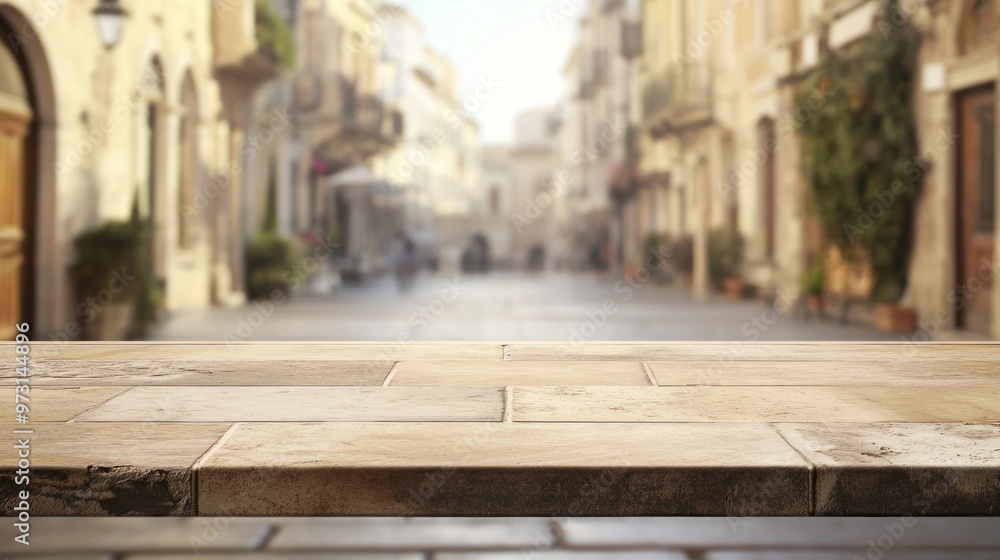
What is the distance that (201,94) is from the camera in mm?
15914

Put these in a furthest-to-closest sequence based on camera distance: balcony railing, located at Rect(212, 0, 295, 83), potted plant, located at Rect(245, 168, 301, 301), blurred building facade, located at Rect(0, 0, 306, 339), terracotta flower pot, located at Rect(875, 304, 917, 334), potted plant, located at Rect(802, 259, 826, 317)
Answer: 1. potted plant, located at Rect(245, 168, 301, 301)
2. balcony railing, located at Rect(212, 0, 295, 83)
3. potted plant, located at Rect(802, 259, 826, 317)
4. terracotta flower pot, located at Rect(875, 304, 917, 334)
5. blurred building facade, located at Rect(0, 0, 306, 339)

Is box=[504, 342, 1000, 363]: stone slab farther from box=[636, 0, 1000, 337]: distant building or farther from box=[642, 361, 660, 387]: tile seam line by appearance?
box=[636, 0, 1000, 337]: distant building

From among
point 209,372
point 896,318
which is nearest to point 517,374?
point 209,372

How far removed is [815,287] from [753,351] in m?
8.57

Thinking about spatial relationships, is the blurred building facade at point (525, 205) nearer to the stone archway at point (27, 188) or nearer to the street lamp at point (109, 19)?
the street lamp at point (109, 19)

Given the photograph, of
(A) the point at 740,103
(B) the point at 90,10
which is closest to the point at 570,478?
(B) the point at 90,10

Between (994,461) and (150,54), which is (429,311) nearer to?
(150,54)

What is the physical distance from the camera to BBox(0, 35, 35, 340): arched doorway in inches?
382

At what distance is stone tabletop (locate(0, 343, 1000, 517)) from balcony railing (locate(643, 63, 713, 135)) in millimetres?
17403

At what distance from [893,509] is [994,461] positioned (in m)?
A: 0.36

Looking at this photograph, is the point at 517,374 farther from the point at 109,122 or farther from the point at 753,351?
the point at 109,122

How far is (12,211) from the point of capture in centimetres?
1000

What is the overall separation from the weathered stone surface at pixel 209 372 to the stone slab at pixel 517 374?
0.17m

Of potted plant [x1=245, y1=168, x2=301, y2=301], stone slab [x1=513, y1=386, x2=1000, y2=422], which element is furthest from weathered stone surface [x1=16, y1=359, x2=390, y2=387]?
potted plant [x1=245, y1=168, x2=301, y2=301]
